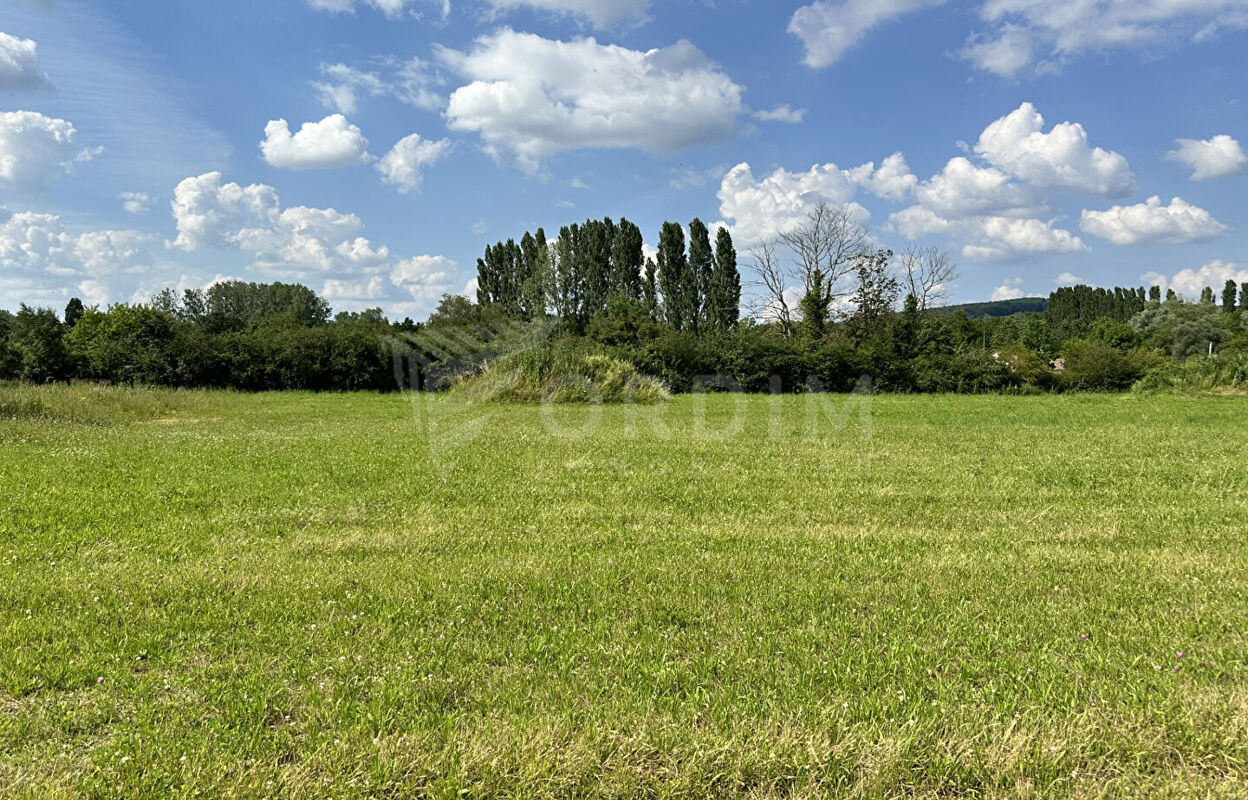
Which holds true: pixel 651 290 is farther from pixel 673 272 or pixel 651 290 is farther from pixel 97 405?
pixel 97 405

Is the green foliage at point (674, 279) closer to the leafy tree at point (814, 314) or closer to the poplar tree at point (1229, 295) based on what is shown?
the leafy tree at point (814, 314)

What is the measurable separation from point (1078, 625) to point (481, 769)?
3.30 metres

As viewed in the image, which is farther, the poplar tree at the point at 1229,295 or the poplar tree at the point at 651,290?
the poplar tree at the point at 1229,295

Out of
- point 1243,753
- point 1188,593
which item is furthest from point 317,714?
point 1188,593

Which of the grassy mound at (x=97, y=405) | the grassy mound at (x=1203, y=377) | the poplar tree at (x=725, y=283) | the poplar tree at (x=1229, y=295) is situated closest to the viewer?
the grassy mound at (x=97, y=405)

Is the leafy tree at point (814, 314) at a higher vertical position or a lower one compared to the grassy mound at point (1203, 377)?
higher

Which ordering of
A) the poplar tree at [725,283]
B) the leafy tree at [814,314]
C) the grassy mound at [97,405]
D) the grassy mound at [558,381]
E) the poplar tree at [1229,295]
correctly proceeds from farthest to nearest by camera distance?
the poplar tree at [1229,295]
the poplar tree at [725,283]
the leafy tree at [814,314]
the grassy mound at [558,381]
the grassy mound at [97,405]

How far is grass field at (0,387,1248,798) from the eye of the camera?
8.71ft

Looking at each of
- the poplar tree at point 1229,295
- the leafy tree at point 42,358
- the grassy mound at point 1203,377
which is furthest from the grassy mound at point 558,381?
the poplar tree at point 1229,295

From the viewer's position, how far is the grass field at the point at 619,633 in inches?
104

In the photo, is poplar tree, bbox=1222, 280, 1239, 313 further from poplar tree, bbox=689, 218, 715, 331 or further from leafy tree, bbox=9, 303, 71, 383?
leafy tree, bbox=9, 303, 71, 383

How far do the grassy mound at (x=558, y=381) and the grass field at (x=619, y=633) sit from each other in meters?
12.7

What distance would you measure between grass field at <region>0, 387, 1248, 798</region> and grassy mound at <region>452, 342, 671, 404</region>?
12738 millimetres

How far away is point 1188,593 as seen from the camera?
4492 millimetres
